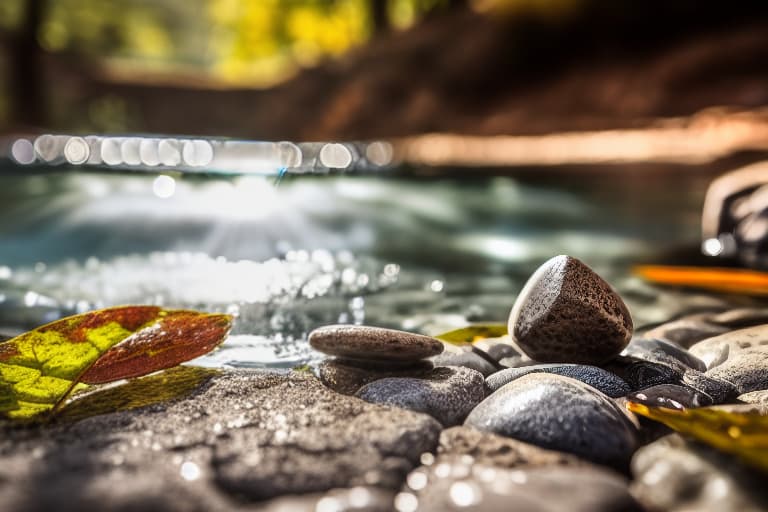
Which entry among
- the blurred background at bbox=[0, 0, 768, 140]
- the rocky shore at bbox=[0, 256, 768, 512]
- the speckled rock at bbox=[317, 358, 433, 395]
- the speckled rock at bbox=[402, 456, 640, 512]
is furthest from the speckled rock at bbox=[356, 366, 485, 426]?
the blurred background at bbox=[0, 0, 768, 140]

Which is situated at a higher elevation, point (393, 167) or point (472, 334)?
point (393, 167)

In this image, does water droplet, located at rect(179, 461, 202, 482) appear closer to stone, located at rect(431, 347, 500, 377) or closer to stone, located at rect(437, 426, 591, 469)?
stone, located at rect(437, 426, 591, 469)

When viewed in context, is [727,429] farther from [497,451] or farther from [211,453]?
[211,453]

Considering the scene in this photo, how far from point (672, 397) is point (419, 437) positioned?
0.86m

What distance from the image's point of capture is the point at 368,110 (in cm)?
1952

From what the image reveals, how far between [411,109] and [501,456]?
17715mm

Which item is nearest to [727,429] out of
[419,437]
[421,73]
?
[419,437]

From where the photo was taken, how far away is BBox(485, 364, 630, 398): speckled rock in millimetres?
2229

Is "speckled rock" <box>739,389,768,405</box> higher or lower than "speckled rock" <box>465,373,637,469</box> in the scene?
lower

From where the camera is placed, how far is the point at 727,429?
66.1 inches

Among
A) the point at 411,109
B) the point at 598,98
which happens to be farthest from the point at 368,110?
the point at 598,98

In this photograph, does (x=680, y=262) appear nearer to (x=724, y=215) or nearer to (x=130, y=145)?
(x=724, y=215)

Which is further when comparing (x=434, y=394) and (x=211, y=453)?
(x=434, y=394)

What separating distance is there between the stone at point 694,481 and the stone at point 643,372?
0.70m
